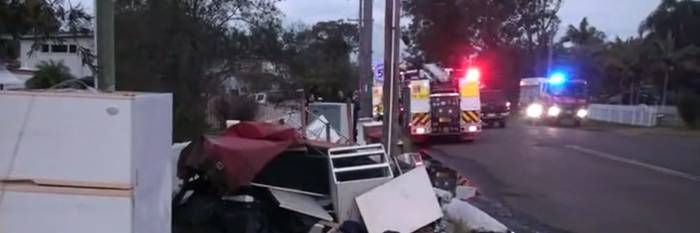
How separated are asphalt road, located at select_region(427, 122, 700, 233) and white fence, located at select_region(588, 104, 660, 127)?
52.6 feet

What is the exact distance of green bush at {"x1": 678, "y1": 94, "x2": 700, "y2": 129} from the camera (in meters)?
39.9

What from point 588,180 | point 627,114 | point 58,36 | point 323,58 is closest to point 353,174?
point 58,36

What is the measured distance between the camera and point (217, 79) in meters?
24.0

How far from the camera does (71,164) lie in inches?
191

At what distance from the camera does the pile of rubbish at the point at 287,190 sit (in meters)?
8.03

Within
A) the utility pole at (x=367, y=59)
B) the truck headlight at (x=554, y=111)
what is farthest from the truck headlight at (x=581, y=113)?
the utility pole at (x=367, y=59)

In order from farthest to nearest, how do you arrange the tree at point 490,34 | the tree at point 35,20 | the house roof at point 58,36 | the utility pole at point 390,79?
1. the tree at point 490,34
2. the utility pole at point 390,79
3. the house roof at point 58,36
4. the tree at point 35,20

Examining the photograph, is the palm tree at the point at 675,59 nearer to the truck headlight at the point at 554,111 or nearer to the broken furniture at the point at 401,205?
the truck headlight at the point at 554,111

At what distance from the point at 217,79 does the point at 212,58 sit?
80 centimetres

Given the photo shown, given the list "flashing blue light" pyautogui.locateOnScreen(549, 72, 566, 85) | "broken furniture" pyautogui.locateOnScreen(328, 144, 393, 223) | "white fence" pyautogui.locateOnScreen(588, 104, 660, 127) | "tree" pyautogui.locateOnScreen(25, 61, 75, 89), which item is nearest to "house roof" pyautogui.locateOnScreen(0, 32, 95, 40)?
"broken furniture" pyautogui.locateOnScreen(328, 144, 393, 223)

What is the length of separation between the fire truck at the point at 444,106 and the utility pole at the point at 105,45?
65.7 feet

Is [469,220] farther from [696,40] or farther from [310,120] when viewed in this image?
[696,40]

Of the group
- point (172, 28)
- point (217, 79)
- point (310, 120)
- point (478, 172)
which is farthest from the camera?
point (217, 79)

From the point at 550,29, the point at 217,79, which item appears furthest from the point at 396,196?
the point at 550,29
